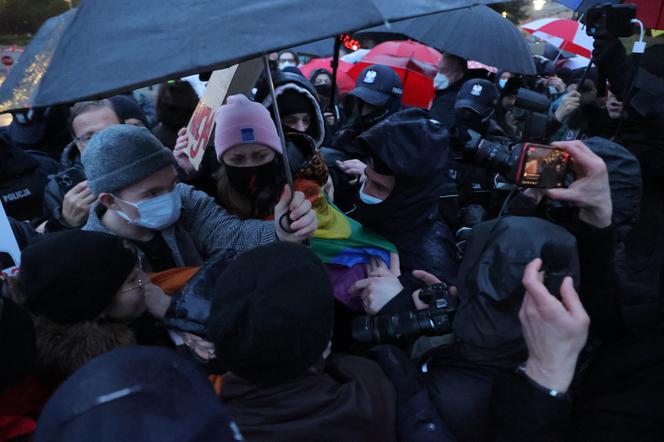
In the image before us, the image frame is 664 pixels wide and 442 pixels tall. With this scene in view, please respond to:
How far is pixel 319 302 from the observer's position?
47.4 inches

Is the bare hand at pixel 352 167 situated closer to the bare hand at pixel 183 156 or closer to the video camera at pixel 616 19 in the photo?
the bare hand at pixel 183 156

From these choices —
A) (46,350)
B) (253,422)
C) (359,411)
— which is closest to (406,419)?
(359,411)

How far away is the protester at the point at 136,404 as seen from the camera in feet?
2.29

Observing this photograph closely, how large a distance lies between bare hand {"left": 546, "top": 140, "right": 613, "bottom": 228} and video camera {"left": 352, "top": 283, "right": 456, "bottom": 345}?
1.68 ft

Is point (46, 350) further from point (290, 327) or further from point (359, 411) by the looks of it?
point (359, 411)

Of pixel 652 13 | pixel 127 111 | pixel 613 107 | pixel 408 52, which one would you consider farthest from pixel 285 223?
pixel 408 52

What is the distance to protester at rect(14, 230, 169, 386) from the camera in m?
1.40

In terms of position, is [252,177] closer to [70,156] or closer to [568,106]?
[70,156]

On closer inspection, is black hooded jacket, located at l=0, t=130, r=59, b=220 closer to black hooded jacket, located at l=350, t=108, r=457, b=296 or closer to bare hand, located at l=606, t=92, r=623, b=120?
black hooded jacket, located at l=350, t=108, r=457, b=296

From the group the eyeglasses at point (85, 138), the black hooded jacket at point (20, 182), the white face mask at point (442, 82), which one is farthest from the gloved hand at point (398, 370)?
the white face mask at point (442, 82)

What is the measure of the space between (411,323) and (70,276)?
113cm

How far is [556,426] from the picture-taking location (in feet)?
3.87

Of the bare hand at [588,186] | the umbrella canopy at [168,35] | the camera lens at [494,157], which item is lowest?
the camera lens at [494,157]

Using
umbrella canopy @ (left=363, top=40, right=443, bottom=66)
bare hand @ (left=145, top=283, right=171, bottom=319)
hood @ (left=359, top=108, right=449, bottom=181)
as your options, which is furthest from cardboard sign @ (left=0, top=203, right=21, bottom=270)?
umbrella canopy @ (left=363, top=40, right=443, bottom=66)
